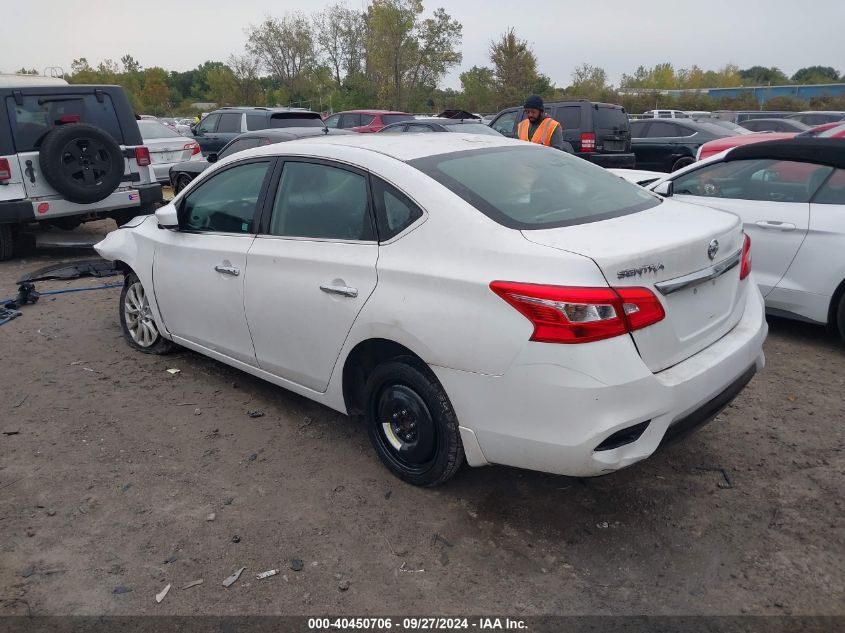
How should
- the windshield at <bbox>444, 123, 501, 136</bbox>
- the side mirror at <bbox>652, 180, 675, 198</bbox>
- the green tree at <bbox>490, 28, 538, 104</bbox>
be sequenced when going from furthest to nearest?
the green tree at <bbox>490, 28, 538, 104</bbox>
the windshield at <bbox>444, 123, 501, 136</bbox>
the side mirror at <bbox>652, 180, 675, 198</bbox>

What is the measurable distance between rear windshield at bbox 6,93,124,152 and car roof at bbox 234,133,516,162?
511cm

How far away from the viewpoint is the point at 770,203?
17.1 feet

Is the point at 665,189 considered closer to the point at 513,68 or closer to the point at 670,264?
the point at 670,264

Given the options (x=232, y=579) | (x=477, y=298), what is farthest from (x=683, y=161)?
(x=232, y=579)

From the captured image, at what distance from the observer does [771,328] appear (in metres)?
5.56

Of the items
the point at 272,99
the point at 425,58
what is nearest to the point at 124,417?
the point at 425,58

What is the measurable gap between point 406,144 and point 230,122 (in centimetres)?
1292

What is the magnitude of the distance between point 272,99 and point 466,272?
63.3m

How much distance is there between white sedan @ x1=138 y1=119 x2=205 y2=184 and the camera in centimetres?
1258

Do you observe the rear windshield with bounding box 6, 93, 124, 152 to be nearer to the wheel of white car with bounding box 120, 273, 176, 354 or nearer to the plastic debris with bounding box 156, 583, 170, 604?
the wheel of white car with bounding box 120, 273, 176, 354

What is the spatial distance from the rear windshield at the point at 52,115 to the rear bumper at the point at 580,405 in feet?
23.2

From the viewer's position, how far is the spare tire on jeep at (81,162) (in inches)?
304

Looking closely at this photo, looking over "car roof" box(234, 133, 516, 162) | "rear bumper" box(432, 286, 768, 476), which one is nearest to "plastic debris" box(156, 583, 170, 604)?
"rear bumper" box(432, 286, 768, 476)

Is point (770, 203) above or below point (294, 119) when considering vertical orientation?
below
